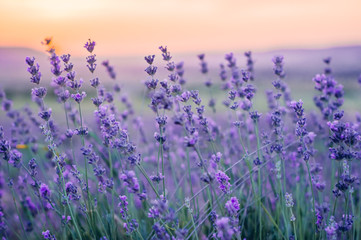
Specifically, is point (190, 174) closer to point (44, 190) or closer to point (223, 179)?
point (223, 179)

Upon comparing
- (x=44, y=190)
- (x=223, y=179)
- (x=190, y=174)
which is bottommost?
(x=190, y=174)

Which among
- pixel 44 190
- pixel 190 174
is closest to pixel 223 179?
pixel 190 174

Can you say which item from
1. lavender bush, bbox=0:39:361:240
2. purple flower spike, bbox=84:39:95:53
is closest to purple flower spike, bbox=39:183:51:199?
lavender bush, bbox=0:39:361:240

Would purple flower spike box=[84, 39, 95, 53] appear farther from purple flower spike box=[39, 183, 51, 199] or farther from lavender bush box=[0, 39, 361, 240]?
purple flower spike box=[39, 183, 51, 199]

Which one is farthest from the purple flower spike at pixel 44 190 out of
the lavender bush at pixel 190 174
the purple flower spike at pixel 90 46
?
the purple flower spike at pixel 90 46

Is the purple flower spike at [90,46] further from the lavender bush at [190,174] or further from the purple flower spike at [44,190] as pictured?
the purple flower spike at [44,190]

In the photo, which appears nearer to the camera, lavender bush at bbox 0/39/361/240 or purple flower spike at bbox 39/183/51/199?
lavender bush at bbox 0/39/361/240

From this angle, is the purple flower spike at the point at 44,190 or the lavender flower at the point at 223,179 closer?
the lavender flower at the point at 223,179

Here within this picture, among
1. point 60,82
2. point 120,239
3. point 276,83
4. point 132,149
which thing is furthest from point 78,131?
point 276,83

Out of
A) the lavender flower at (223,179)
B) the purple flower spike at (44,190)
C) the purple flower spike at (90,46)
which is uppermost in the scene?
the purple flower spike at (90,46)

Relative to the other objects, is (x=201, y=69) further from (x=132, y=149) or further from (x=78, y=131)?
(x=132, y=149)

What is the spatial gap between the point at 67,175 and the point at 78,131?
3.68 feet

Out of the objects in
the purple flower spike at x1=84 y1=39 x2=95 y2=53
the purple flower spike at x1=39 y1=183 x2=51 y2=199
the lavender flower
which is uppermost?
the purple flower spike at x1=84 y1=39 x2=95 y2=53

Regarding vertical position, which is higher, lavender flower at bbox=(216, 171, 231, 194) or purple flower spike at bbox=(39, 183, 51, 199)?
lavender flower at bbox=(216, 171, 231, 194)
